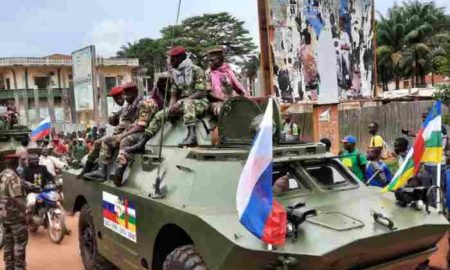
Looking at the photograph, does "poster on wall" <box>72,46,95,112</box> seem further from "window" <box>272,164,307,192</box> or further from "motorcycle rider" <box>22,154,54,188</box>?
"window" <box>272,164,307,192</box>

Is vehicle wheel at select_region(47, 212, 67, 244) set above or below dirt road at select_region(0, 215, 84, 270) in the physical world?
above

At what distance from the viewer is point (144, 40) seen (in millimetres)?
59594

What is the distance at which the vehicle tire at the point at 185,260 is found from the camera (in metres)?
4.71

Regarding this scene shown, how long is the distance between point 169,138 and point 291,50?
28.4ft

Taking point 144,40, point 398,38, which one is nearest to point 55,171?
point 398,38

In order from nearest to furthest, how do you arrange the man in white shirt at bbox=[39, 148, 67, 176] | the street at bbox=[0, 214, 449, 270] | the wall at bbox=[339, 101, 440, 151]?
the street at bbox=[0, 214, 449, 270] < the man in white shirt at bbox=[39, 148, 67, 176] < the wall at bbox=[339, 101, 440, 151]

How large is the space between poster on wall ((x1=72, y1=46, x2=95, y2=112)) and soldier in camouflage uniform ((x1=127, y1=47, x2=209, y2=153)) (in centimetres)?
1222

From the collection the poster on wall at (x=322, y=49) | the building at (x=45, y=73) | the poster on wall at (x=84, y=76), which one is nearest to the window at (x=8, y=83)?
the building at (x=45, y=73)

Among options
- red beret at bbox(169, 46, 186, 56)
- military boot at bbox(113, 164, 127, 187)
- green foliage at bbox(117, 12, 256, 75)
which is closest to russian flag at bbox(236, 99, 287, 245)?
military boot at bbox(113, 164, 127, 187)

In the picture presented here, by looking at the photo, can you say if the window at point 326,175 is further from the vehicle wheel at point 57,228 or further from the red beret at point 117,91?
the vehicle wheel at point 57,228

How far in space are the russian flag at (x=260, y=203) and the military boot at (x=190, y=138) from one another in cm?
180

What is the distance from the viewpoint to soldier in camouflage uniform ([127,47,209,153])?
6.38 meters

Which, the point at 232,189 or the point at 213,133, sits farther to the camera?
the point at 213,133

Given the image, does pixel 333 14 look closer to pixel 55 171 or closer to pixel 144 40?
pixel 55 171
